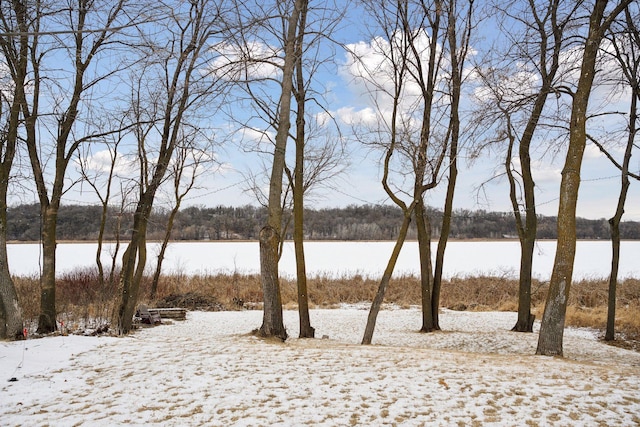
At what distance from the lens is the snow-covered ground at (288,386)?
3.31 metres

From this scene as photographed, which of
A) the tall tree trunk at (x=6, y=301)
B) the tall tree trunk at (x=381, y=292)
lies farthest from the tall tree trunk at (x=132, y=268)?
the tall tree trunk at (x=381, y=292)

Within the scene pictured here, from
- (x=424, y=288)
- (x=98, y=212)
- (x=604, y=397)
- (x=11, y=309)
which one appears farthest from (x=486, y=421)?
(x=98, y=212)

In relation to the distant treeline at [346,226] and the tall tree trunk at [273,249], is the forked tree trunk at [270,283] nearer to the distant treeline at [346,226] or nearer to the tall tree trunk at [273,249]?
the tall tree trunk at [273,249]

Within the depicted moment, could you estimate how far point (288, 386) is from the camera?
13.0 feet

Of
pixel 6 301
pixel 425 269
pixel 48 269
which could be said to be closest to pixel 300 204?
pixel 425 269

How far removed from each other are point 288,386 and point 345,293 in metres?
15.1

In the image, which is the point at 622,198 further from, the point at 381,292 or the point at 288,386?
the point at 288,386

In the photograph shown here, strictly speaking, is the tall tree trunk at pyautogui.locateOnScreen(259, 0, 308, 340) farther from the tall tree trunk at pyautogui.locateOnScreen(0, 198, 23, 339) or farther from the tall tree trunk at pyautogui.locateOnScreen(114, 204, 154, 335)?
the tall tree trunk at pyautogui.locateOnScreen(114, 204, 154, 335)

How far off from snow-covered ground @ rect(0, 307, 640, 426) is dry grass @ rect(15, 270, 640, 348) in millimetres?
8246

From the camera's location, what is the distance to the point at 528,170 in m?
10.4

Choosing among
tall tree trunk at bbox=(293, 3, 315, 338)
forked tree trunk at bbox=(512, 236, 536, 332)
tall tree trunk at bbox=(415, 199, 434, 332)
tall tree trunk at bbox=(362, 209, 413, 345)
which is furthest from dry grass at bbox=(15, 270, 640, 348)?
tall tree trunk at bbox=(362, 209, 413, 345)

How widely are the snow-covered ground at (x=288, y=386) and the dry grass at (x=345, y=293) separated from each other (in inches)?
325

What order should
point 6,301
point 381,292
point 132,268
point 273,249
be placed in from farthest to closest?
point 132,268
point 381,292
point 273,249
point 6,301

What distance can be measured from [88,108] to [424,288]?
8272mm
